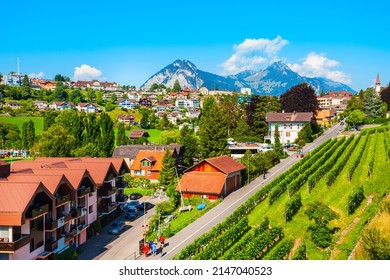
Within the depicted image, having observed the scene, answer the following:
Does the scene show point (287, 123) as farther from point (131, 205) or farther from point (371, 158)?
point (131, 205)

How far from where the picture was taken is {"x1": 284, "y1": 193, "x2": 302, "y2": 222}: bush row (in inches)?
822

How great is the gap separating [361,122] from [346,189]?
1307 inches

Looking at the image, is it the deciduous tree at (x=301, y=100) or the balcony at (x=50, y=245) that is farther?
the deciduous tree at (x=301, y=100)

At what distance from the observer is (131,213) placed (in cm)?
2778

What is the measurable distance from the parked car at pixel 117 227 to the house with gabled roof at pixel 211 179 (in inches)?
216

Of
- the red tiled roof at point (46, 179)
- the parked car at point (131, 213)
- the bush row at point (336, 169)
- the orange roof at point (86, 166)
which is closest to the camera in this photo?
the red tiled roof at point (46, 179)

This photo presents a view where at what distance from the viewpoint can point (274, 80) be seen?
74938 mm

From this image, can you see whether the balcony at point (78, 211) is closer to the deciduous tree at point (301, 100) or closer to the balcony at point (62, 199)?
the balcony at point (62, 199)

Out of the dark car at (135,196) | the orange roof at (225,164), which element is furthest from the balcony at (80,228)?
the dark car at (135,196)

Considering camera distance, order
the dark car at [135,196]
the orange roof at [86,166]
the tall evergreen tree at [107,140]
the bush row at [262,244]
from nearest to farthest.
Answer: the bush row at [262,244]
the orange roof at [86,166]
the dark car at [135,196]
the tall evergreen tree at [107,140]

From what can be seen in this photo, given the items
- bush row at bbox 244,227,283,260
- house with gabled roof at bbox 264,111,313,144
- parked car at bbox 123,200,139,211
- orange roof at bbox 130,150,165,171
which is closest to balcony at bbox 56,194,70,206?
bush row at bbox 244,227,283,260

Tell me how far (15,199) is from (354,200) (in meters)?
15.4

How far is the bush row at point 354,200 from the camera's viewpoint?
20.9m

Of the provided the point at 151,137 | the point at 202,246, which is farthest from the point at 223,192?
the point at 151,137
